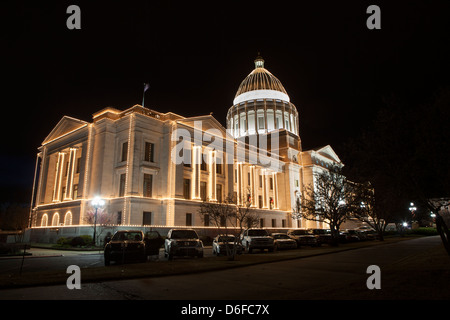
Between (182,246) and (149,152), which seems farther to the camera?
(149,152)

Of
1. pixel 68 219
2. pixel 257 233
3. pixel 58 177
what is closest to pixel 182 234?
pixel 257 233

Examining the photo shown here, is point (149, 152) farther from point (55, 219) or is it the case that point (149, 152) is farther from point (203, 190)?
point (55, 219)

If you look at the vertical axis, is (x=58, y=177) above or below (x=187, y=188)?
above

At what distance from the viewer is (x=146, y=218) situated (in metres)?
36.8

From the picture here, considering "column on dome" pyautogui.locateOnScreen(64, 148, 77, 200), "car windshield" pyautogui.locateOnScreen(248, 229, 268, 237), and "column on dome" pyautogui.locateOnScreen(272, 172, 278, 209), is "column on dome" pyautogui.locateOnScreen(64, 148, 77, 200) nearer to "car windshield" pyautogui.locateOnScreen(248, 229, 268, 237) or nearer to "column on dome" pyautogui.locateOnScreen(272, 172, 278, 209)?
"car windshield" pyautogui.locateOnScreen(248, 229, 268, 237)

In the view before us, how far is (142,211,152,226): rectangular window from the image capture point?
3648 cm

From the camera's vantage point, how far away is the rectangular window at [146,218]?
3648 cm

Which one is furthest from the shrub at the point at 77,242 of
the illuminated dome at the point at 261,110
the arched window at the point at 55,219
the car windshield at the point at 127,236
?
the illuminated dome at the point at 261,110

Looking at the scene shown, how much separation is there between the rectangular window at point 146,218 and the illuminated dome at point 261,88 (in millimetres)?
53432

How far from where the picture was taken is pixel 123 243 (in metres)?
15.2

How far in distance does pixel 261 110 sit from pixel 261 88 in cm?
768
